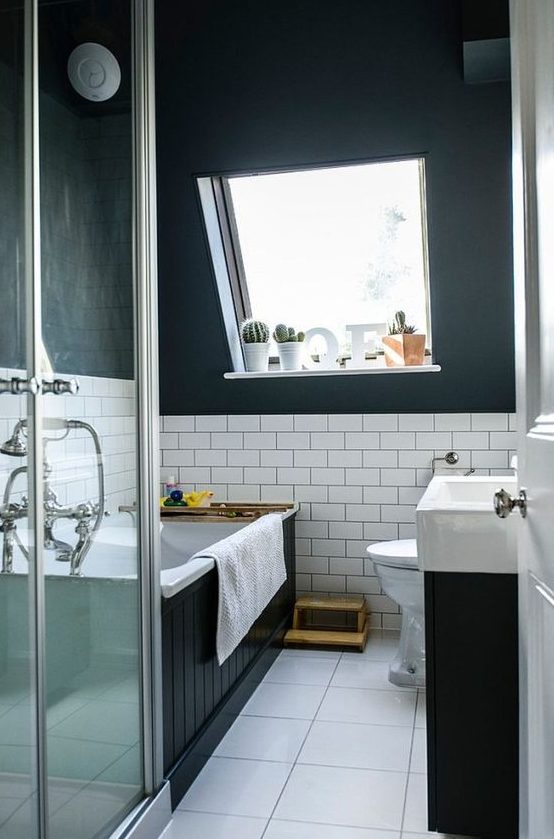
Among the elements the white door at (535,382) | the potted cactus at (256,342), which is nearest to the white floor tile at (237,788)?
the white door at (535,382)

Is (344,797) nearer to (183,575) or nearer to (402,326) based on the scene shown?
(183,575)

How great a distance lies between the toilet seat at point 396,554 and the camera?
3617 millimetres

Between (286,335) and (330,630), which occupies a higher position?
(286,335)

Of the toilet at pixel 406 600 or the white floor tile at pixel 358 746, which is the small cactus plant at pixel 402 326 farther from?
the white floor tile at pixel 358 746

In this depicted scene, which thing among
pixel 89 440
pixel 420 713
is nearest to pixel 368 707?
pixel 420 713

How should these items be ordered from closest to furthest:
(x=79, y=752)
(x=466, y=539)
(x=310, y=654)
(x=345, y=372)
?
1. (x=79, y=752)
2. (x=466, y=539)
3. (x=310, y=654)
4. (x=345, y=372)

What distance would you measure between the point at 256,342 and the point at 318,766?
7.76 feet

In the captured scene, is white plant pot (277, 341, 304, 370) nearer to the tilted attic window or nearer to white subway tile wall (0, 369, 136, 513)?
the tilted attic window

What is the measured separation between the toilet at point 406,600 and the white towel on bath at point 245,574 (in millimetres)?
481

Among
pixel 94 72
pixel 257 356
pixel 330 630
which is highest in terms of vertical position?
pixel 94 72

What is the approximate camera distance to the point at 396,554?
3746 millimetres

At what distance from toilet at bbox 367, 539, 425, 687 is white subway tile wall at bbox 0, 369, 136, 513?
5.54ft

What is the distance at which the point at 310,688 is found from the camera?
3713mm

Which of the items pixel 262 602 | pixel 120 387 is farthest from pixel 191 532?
pixel 120 387
